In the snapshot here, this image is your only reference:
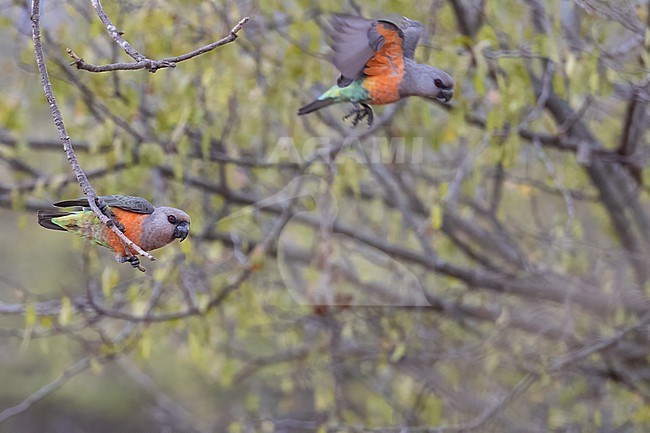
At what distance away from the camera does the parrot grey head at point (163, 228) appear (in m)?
1.62

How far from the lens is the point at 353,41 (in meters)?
1.82

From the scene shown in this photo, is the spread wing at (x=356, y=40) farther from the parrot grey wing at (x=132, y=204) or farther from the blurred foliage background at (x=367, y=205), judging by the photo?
the blurred foliage background at (x=367, y=205)

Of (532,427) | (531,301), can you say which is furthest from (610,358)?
(532,427)

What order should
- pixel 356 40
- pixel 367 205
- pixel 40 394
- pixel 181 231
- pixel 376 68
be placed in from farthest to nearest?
pixel 367 205
pixel 40 394
pixel 376 68
pixel 356 40
pixel 181 231

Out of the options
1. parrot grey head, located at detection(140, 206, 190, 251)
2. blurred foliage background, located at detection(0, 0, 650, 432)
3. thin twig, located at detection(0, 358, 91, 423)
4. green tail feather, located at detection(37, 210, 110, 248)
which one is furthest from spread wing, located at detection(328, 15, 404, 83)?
thin twig, located at detection(0, 358, 91, 423)

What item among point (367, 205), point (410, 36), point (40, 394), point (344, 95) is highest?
point (410, 36)

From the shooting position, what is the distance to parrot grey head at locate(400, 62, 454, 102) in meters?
1.88

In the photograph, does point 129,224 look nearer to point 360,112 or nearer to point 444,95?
point 360,112

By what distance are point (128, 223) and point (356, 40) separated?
0.63m

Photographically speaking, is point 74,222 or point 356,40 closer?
point 74,222

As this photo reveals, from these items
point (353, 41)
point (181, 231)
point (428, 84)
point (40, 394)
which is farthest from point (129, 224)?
point (40, 394)

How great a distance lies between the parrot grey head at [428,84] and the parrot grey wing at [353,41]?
11cm

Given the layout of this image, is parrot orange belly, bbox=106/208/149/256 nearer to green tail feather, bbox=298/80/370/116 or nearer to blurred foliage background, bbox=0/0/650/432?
green tail feather, bbox=298/80/370/116

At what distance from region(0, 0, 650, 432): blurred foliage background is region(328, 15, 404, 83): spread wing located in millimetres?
1834
